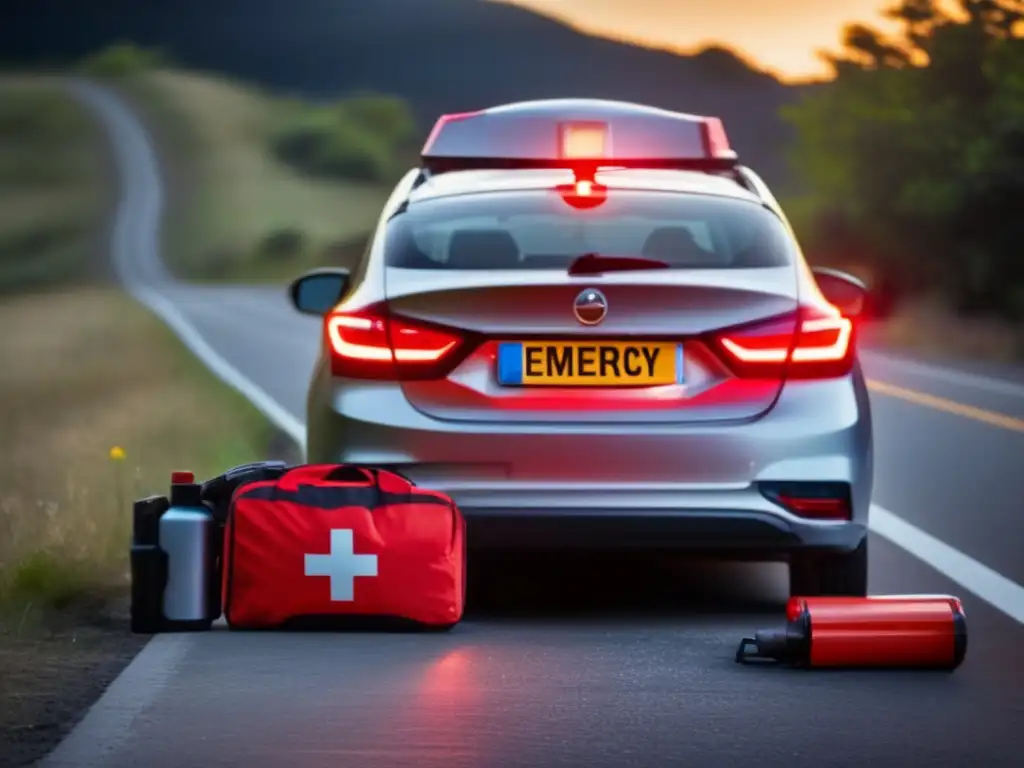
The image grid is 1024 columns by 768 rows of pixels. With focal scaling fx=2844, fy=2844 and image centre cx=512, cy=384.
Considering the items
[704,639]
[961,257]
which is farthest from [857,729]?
[961,257]

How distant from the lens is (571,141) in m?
10.9

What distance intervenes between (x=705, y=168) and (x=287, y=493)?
8.11ft

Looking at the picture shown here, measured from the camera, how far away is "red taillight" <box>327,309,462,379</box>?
9297 mm

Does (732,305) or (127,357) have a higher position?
(732,305)

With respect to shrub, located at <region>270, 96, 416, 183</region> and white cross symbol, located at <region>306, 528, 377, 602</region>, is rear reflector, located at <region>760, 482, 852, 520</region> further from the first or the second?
shrub, located at <region>270, 96, 416, 183</region>

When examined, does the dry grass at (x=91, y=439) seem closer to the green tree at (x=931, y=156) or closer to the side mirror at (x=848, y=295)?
the side mirror at (x=848, y=295)

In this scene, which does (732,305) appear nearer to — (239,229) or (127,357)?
(127,357)

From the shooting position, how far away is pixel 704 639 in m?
9.33

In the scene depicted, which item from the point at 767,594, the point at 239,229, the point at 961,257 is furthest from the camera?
the point at 239,229

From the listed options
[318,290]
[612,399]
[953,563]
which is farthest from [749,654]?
[953,563]

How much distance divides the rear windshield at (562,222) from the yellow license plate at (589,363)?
374mm

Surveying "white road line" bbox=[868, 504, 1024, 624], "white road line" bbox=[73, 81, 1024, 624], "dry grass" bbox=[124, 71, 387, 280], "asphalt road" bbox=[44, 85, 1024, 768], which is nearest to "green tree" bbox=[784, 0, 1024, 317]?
"white road line" bbox=[73, 81, 1024, 624]

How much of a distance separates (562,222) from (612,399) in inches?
46.1

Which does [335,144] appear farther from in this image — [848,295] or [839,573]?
[839,573]
